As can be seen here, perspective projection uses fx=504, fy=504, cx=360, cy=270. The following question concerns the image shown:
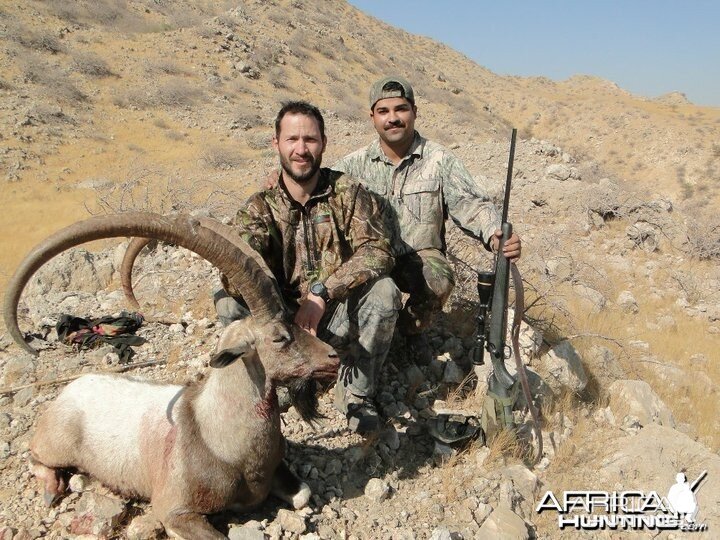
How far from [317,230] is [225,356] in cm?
137

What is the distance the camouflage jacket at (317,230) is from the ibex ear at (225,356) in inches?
42.1

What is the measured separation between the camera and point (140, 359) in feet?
14.1

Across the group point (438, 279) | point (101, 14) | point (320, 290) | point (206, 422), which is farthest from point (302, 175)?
point (101, 14)

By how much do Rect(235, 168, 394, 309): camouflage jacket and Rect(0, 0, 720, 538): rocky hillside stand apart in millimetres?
1077

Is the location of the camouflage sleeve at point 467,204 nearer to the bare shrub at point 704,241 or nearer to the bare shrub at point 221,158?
the bare shrub at point 704,241

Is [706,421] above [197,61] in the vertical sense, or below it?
below

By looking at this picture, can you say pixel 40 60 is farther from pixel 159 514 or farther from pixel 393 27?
pixel 393 27

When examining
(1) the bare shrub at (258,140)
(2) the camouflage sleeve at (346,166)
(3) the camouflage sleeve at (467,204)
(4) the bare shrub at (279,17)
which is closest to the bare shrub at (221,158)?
(1) the bare shrub at (258,140)

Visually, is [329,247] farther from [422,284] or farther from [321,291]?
[422,284]

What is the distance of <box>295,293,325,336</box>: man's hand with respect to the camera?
9.27 ft

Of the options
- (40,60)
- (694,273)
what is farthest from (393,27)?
(694,273)

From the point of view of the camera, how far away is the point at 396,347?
4391mm

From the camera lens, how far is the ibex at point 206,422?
233 centimetres

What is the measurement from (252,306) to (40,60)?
2178 centimetres
